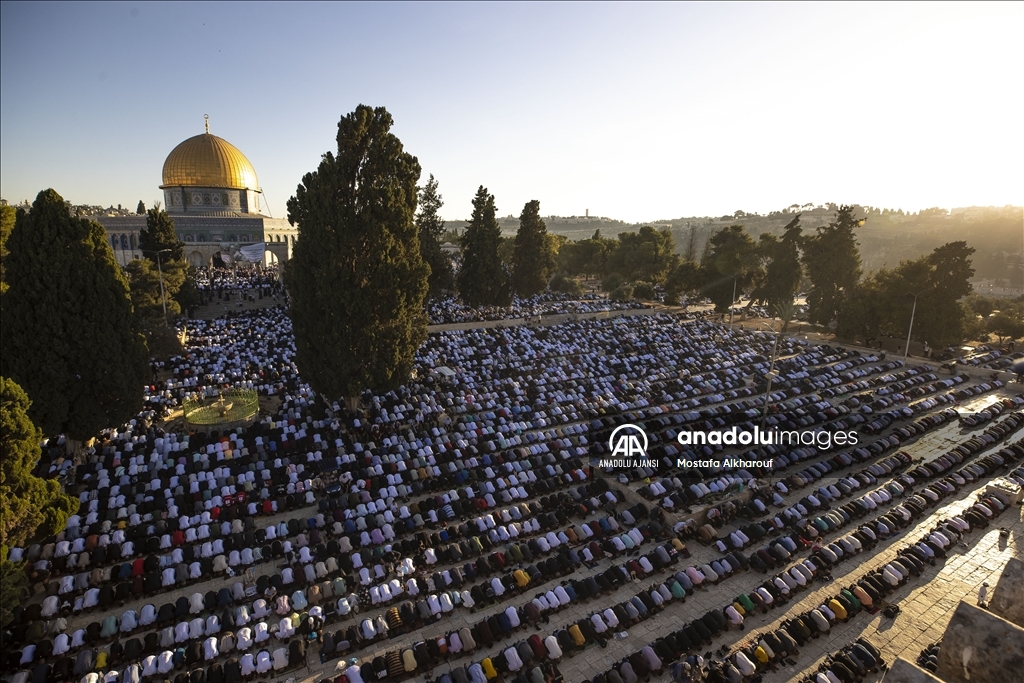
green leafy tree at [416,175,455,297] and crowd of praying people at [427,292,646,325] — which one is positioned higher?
green leafy tree at [416,175,455,297]

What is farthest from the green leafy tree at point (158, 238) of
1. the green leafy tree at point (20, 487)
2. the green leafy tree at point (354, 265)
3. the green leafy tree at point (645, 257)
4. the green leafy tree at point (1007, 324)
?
the green leafy tree at point (1007, 324)

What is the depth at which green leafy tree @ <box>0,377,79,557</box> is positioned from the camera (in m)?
10.9

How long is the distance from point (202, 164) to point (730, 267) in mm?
62465

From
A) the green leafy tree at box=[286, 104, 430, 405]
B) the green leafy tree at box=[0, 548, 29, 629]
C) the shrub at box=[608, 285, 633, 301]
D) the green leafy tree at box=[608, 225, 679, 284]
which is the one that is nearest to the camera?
the green leafy tree at box=[0, 548, 29, 629]

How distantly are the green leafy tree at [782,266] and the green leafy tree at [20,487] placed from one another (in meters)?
45.0

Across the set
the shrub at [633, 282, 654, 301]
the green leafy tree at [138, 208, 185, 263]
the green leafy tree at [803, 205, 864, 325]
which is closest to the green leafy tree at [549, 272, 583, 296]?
the shrub at [633, 282, 654, 301]

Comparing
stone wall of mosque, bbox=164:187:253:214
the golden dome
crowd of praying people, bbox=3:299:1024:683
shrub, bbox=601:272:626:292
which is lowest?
crowd of praying people, bbox=3:299:1024:683

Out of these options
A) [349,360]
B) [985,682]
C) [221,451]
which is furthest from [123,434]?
[985,682]

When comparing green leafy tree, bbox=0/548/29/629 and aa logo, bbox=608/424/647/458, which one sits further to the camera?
aa logo, bbox=608/424/647/458

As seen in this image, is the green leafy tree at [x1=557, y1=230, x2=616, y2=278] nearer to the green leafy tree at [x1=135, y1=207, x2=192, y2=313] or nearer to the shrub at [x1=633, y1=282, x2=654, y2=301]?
the shrub at [x1=633, y1=282, x2=654, y2=301]

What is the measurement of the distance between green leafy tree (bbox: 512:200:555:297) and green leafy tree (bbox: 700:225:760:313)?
51.0ft

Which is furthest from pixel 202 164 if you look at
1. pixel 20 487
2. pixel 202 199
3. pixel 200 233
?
pixel 20 487

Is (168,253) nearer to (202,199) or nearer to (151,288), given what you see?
(151,288)

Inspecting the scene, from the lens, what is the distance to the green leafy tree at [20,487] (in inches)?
429
